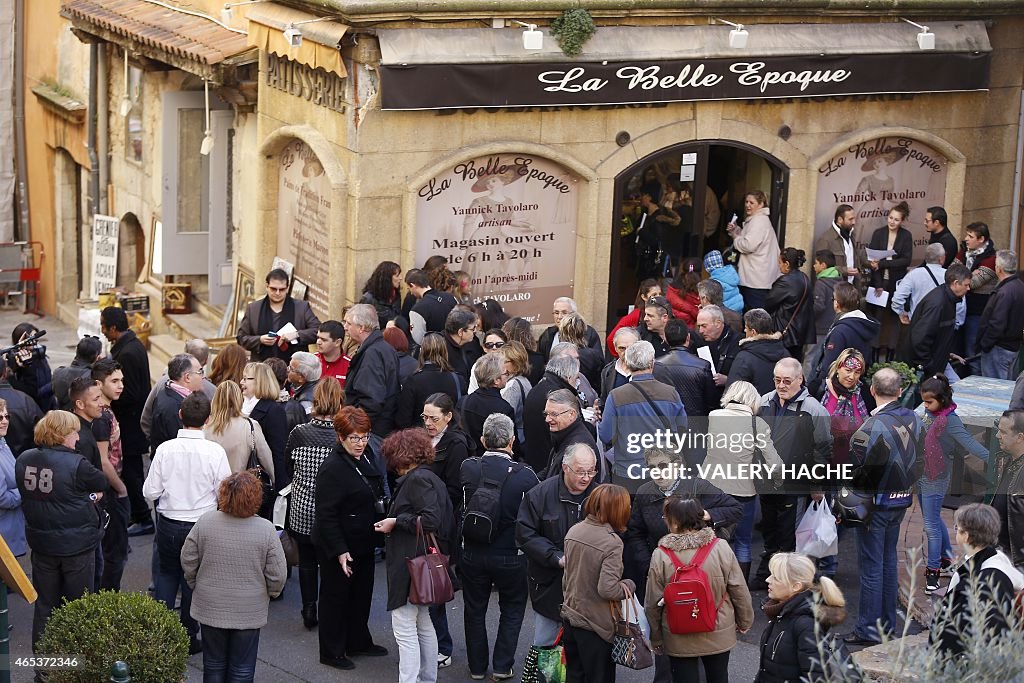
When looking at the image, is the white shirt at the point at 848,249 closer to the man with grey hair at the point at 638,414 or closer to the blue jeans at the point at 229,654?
the man with grey hair at the point at 638,414

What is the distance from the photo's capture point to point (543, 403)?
32.8 feet

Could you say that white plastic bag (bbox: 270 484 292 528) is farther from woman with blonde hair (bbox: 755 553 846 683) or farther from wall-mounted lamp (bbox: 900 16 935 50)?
wall-mounted lamp (bbox: 900 16 935 50)

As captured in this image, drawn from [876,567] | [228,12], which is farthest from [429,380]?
[228,12]

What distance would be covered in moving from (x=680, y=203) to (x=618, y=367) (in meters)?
4.72

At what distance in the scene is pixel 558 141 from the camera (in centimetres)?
1370

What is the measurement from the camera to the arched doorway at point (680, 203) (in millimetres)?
14430

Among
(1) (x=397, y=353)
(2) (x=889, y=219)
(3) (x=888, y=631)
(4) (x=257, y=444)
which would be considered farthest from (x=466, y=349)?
(2) (x=889, y=219)

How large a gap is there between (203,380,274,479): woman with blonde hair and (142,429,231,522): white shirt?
0.46 m

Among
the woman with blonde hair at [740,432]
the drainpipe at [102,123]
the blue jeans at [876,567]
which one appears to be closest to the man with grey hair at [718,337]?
the woman with blonde hair at [740,432]

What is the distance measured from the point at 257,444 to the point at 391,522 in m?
1.51

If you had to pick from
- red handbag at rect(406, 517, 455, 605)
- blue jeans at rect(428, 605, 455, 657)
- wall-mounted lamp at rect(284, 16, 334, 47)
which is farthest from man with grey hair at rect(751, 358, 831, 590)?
wall-mounted lamp at rect(284, 16, 334, 47)

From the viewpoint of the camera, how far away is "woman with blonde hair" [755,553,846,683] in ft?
23.3

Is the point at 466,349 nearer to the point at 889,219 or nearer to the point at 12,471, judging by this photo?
the point at 12,471

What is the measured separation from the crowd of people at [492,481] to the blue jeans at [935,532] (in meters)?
0.02
